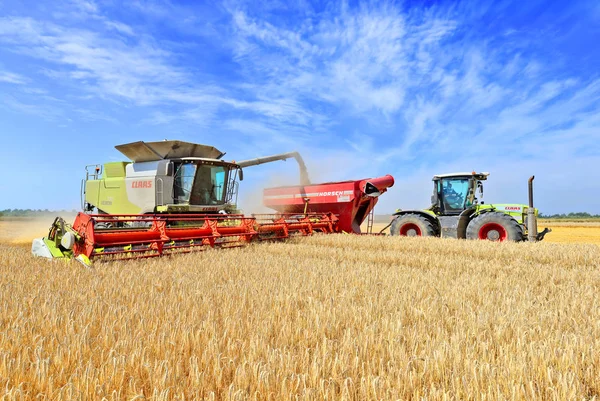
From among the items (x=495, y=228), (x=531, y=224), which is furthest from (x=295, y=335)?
(x=531, y=224)

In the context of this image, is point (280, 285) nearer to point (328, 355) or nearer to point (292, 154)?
point (328, 355)

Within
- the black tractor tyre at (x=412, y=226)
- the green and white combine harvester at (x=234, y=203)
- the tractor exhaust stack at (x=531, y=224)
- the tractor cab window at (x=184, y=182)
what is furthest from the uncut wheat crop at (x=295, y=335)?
the black tractor tyre at (x=412, y=226)

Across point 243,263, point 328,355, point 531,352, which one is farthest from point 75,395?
point 243,263

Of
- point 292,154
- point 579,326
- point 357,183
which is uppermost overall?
point 292,154

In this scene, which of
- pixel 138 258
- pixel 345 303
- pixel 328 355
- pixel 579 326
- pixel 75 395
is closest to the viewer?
pixel 75 395

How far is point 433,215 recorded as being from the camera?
9.58 metres

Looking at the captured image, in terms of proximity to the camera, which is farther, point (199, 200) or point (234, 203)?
point (234, 203)

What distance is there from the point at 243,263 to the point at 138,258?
1710 millimetres

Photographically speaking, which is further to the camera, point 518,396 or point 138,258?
point 138,258

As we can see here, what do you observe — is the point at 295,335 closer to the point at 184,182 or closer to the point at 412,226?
the point at 184,182

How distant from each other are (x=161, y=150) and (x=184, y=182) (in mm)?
1108

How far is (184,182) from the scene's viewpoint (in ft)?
29.0

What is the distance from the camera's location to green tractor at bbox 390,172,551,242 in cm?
832

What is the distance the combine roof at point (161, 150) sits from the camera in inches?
357
